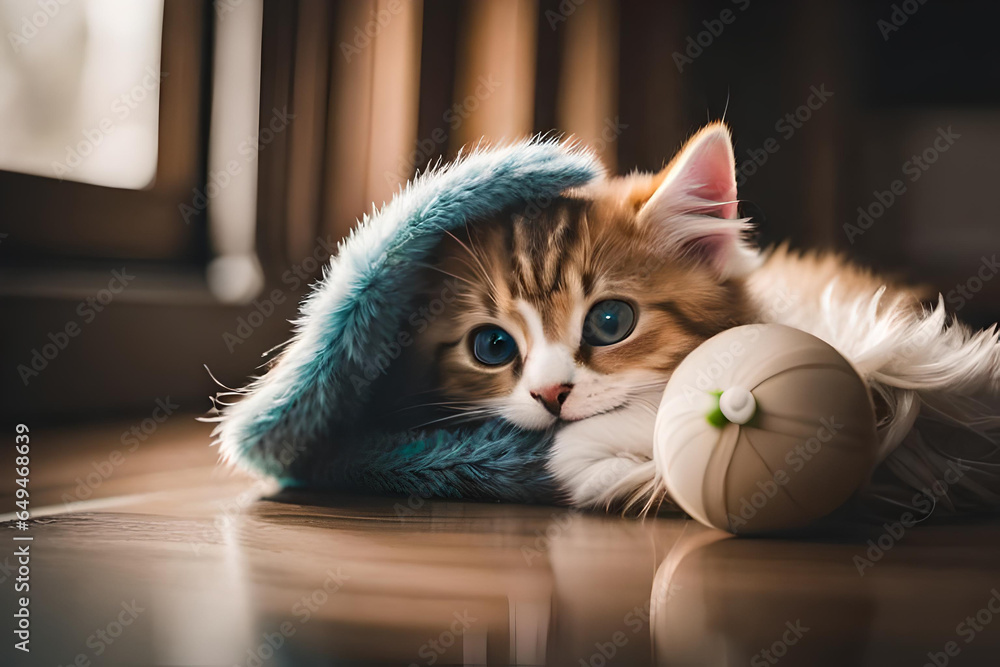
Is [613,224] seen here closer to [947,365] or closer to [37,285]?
[947,365]

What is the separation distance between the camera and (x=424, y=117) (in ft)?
4.73

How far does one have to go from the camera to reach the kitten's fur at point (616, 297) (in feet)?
3.11

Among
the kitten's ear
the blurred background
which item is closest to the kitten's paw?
the kitten's ear

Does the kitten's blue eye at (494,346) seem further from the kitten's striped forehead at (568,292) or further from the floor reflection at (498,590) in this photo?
the floor reflection at (498,590)

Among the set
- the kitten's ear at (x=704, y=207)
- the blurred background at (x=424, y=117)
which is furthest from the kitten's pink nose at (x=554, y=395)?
the blurred background at (x=424, y=117)

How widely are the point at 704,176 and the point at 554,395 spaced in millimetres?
339

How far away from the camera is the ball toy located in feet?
2.43

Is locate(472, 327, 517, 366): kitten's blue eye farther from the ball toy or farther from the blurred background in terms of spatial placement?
the blurred background

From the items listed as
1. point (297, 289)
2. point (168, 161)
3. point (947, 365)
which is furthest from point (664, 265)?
point (168, 161)

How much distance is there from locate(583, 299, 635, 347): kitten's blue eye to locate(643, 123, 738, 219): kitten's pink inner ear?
0.43 ft

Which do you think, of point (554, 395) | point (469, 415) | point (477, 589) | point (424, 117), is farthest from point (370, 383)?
point (424, 117)

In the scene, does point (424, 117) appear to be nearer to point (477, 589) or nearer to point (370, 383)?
point (370, 383)

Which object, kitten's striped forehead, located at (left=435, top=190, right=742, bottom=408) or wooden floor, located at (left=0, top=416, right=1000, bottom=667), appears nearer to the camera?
wooden floor, located at (left=0, top=416, right=1000, bottom=667)

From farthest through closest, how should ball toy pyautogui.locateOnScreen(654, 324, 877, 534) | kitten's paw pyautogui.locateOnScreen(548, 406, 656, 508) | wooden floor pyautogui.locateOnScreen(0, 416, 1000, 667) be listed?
kitten's paw pyautogui.locateOnScreen(548, 406, 656, 508) → ball toy pyautogui.locateOnScreen(654, 324, 877, 534) → wooden floor pyautogui.locateOnScreen(0, 416, 1000, 667)
